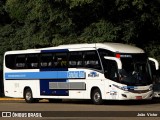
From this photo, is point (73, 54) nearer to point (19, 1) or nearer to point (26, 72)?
point (26, 72)

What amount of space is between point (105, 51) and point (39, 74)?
5062mm

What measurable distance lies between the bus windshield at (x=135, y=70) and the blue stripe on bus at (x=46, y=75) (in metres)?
2.48

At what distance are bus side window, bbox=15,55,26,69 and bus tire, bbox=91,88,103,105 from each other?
5.68m

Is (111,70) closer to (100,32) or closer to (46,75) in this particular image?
(46,75)

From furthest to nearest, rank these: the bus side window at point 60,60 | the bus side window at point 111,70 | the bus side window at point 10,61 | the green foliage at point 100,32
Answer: the green foliage at point 100,32
the bus side window at point 10,61
the bus side window at point 60,60
the bus side window at point 111,70

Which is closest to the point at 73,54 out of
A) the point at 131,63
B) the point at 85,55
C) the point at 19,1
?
the point at 85,55

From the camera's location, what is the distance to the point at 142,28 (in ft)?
119

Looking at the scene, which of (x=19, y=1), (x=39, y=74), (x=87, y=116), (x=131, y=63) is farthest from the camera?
(x=19, y=1)

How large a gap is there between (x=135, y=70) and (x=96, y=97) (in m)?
2.59

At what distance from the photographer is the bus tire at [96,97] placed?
28.6m

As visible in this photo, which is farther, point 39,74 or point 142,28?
point 142,28

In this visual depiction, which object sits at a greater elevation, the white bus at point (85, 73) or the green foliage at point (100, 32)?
the green foliage at point (100, 32)

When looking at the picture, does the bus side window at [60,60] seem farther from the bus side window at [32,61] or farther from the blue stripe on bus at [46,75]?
the bus side window at [32,61]

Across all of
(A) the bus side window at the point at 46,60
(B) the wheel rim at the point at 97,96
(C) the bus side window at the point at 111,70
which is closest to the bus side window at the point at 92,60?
(C) the bus side window at the point at 111,70
